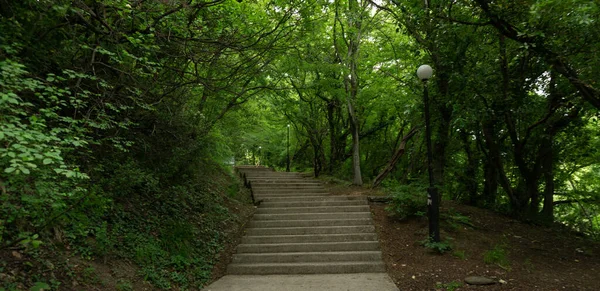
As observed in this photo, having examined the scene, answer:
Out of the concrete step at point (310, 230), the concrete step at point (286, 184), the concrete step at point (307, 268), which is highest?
the concrete step at point (286, 184)

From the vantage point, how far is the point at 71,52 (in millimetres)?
4348

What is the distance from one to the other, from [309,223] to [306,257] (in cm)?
154

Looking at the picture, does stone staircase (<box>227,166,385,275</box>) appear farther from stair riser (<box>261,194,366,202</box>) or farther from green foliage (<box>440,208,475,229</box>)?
green foliage (<box>440,208,475,229</box>)

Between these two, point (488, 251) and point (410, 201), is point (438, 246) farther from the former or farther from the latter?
point (410, 201)

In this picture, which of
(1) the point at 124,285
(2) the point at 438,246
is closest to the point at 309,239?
(2) the point at 438,246

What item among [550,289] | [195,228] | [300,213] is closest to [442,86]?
[550,289]

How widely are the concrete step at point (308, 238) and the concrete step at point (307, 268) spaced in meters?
0.94

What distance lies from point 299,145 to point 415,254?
14266 mm

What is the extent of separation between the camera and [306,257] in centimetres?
642

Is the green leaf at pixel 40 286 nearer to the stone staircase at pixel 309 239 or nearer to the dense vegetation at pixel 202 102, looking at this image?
the dense vegetation at pixel 202 102

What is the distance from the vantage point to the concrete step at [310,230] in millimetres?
7362

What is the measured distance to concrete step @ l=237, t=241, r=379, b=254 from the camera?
6.70 metres

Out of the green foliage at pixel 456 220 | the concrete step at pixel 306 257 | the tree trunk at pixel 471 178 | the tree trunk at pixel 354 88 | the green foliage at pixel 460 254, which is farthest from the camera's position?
the tree trunk at pixel 354 88

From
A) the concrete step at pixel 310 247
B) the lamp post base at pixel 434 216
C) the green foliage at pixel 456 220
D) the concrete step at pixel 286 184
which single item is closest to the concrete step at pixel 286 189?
the concrete step at pixel 286 184
